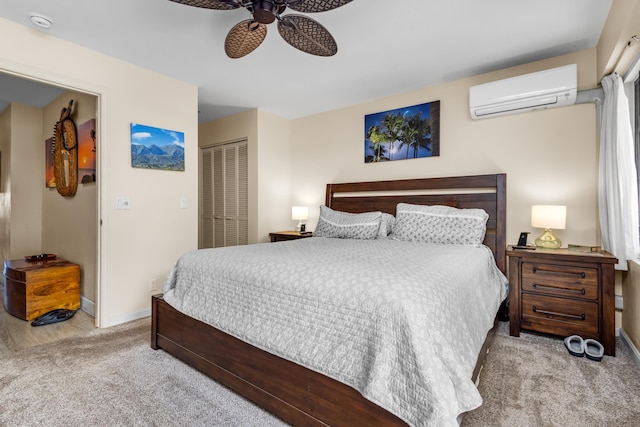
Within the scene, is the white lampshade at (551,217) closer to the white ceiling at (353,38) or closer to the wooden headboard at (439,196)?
the wooden headboard at (439,196)

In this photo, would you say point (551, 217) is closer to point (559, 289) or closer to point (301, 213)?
point (559, 289)

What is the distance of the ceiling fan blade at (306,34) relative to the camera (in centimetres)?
188

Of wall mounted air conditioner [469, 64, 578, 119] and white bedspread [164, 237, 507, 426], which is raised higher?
wall mounted air conditioner [469, 64, 578, 119]

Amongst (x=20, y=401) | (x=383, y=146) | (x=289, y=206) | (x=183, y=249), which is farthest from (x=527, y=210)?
(x=20, y=401)

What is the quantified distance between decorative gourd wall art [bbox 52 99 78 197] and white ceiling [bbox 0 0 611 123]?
0.64 meters

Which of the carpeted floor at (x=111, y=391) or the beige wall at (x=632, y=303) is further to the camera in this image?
the beige wall at (x=632, y=303)

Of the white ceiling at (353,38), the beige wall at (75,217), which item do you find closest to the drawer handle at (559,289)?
the white ceiling at (353,38)

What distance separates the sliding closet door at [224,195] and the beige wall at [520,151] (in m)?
1.70

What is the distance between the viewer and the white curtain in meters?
2.18

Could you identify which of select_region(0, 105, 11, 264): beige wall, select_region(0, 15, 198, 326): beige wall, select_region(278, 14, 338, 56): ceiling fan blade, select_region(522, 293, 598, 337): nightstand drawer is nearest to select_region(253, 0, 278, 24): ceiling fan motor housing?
select_region(278, 14, 338, 56): ceiling fan blade

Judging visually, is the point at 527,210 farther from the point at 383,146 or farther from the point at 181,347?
the point at 181,347

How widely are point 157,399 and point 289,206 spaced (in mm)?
3276

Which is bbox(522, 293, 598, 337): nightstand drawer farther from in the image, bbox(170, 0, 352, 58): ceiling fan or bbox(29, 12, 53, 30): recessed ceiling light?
bbox(29, 12, 53, 30): recessed ceiling light

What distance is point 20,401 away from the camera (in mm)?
1701
